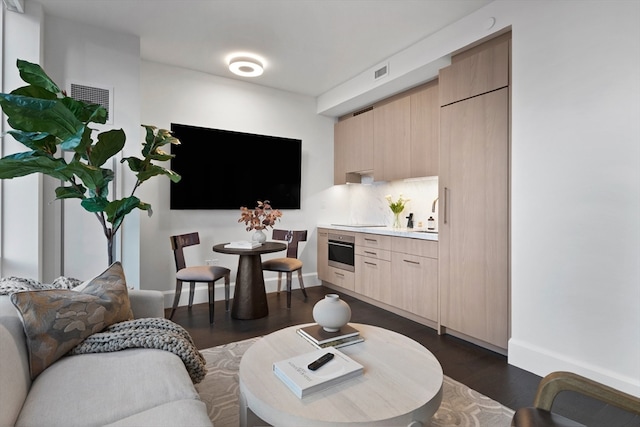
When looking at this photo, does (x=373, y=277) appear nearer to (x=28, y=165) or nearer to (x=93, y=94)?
(x=28, y=165)

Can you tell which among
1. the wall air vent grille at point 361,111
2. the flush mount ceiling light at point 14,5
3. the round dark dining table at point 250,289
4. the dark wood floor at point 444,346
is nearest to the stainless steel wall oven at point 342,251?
the dark wood floor at point 444,346

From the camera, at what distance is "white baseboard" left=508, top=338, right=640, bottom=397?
77.5 inches

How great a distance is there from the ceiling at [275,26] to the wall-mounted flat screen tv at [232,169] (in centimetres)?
87

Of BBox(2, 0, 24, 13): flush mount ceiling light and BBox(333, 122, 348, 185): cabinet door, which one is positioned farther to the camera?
BBox(333, 122, 348, 185): cabinet door

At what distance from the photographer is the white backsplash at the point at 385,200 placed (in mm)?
4102

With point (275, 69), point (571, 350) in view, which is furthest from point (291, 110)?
point (571, 350)

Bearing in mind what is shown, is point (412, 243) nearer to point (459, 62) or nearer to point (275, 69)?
point (459, 62)

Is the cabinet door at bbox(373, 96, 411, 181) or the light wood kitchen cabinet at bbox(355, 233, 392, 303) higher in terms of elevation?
the cabinet door at bbox(373, 96, 411, 181)

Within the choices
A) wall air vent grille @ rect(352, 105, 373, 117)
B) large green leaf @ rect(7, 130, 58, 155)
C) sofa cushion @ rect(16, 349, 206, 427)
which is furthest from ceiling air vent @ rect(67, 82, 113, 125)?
wall air vent grille @ rect(352, 105, 373, 117)

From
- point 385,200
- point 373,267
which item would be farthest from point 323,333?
point 385,200

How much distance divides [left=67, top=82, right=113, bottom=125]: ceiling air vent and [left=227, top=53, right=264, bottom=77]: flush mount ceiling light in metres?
1.28

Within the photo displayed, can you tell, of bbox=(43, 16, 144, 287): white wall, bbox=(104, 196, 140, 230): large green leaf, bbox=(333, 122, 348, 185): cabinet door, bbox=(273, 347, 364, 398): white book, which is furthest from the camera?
bbox=(333, 122, 348, 185): cabinet door

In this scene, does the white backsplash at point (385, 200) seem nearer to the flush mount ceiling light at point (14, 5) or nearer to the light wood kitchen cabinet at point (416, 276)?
the light wood kitchen cabinet at point (416, 276)

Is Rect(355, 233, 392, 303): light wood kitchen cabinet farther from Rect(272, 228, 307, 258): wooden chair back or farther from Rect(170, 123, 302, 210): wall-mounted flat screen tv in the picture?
Rect(170, 123, 302, 210): wall-mounted flat screen tv
